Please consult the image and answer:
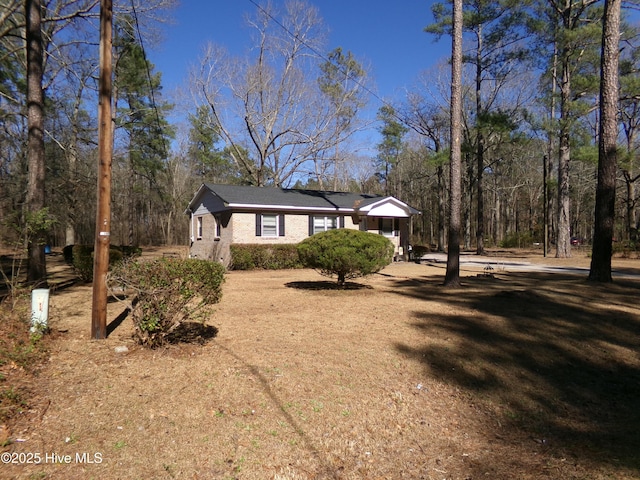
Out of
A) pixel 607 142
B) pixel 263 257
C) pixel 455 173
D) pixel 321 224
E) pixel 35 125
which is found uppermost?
pixel 35 125

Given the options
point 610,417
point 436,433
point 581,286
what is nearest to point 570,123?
point 581,286

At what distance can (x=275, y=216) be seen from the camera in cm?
1786

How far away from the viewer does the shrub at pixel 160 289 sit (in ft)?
14.8

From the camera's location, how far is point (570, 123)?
61.3ft

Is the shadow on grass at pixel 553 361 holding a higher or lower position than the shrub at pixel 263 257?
lower

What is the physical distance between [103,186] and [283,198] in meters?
13.9

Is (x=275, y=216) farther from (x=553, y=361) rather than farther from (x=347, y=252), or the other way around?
(x=553, y=361)

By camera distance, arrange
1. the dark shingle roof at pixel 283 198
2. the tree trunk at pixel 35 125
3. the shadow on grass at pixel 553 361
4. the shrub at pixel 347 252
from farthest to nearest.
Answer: the dark shingle roof at pixel 283 198 < the tree trunk at pixel 35 125 < the shrub at pixel 347 252 < the shadow on grass at pixel 553 361

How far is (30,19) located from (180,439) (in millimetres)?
11570

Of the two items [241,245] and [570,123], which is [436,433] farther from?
Answer: [570,123]

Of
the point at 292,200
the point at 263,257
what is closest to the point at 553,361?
the point at 263,257

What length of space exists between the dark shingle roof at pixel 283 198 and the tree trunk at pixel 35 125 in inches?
298

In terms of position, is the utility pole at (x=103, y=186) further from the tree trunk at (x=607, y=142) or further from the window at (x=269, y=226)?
the window at (x=269, y=226)

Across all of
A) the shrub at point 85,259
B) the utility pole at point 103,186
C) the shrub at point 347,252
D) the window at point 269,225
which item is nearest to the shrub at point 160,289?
the utility pole at point 103,186
